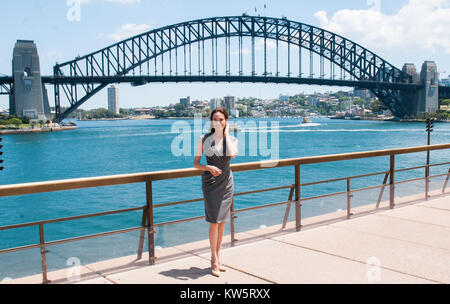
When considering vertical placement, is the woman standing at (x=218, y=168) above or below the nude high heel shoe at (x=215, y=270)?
above

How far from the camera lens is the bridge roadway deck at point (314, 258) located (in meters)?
3.37

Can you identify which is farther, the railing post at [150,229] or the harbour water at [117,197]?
the railing post at [150,229]

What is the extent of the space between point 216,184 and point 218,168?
120mm

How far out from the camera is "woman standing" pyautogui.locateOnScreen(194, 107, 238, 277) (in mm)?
3445

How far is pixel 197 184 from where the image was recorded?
25172 mm

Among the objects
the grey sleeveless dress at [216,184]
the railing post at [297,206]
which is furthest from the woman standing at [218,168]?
the railing post at [297,206]

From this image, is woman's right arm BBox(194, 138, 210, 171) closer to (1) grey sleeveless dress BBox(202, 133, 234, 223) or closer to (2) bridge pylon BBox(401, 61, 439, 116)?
(1) grey sleeveless dress BBox(202, 133, 234, 223)

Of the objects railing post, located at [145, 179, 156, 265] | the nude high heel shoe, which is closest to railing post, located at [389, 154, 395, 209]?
the nude high heel shoe

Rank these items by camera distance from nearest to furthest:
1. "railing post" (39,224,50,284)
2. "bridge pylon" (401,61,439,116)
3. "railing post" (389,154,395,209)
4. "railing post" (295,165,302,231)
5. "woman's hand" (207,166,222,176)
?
"railing post" (39,224,50,284) < "woman's hand" (207,166,222,176) < "railing post" (295,165,302,231) < "railing post" (389,154,395,209) < "bridge pylon" (401,61,439,116)

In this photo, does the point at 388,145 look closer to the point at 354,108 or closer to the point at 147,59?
the point at 147,59

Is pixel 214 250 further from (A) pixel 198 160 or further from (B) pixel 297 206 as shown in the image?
(B) pixel 297 206

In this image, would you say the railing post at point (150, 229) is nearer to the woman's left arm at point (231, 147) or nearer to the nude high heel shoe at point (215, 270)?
the nude high heel shoe at point (215, 270)
